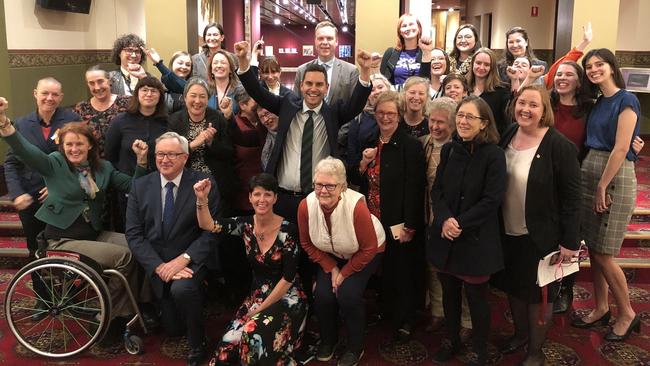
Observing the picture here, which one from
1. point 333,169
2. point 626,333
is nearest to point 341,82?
point 333,169

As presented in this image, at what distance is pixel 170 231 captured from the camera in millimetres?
3215

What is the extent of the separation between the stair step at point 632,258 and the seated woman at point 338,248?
213 cm

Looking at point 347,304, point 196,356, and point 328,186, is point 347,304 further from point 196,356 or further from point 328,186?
point 196,356

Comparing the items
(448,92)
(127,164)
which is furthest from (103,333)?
(448,92)

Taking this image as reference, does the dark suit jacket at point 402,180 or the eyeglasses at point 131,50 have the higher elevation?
the eyeglasses at point 131,50

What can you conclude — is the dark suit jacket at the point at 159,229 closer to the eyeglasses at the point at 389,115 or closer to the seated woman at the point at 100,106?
the seated woman at the point at 100,106

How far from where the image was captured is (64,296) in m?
3.10

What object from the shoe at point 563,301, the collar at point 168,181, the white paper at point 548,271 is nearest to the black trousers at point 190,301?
the collar at point 168,181

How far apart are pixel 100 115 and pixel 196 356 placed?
175 centimetres

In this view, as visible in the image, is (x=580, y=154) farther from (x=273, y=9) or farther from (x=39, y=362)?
(x=273, y=9)

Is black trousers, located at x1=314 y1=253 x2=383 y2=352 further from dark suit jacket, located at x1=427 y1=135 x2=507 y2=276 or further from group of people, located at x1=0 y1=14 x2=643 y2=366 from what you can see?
dark suit jacket, located at x1=427 y1=135 x2=507 y2=276

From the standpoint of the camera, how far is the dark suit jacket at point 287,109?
3323mm

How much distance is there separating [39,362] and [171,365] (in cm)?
74

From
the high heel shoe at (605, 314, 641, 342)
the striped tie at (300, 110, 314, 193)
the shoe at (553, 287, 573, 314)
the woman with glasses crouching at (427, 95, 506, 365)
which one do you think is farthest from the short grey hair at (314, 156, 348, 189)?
the high heel shoe at (605, 314, 641, 342)
